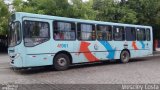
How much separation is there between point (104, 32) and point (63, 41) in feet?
11.4

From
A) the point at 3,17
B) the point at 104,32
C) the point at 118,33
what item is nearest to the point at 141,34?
the point at 118,33

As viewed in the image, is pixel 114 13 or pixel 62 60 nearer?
pixel 62 60

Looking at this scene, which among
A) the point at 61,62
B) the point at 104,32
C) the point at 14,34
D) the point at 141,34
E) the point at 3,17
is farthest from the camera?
the point at 3,17

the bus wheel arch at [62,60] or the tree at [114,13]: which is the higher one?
the tree at [114,13]

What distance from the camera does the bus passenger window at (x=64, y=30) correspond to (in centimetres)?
1511

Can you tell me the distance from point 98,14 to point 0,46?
17276 millimetres

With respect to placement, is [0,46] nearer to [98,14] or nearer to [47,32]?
[98,14]

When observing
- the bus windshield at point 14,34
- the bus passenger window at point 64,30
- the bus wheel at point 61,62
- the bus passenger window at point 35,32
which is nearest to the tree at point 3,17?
the bus windshield at point 14,34

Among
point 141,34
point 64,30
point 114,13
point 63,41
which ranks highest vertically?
point 114,13

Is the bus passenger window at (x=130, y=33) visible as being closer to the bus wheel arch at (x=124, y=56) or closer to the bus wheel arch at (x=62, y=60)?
the bus wheel arch at (x=124, y=56)

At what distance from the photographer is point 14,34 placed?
14.4m

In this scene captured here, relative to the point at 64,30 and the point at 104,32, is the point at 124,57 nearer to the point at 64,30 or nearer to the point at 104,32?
the point at 104,32

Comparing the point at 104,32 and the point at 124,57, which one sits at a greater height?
the point at 104,32

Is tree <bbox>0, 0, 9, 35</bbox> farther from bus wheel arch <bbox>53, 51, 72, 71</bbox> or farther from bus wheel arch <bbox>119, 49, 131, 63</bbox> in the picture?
bus wheel arch <bbox>53, 51, 72, 71</bbox>
